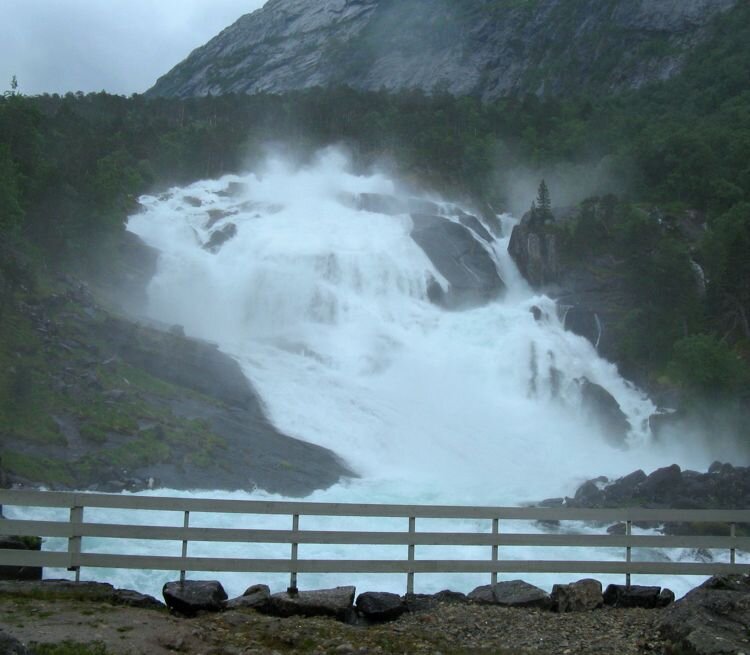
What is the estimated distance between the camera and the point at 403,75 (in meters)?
157

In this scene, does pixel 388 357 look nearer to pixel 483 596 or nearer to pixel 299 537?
pixel 483 596

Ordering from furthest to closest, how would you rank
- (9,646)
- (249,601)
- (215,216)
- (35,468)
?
(215,216) → (35,468) → (249,601) → (9,646)

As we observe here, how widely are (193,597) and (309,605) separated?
1.39 metres

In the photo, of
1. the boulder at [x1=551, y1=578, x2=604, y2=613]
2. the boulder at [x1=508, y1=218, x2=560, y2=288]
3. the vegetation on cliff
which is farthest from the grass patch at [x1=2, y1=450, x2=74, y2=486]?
the boulder at [x1=508, y1=218, x2=560, y2=288]

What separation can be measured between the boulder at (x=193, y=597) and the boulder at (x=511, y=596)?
3410mm

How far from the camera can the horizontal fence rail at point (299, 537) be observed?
34.2 feet

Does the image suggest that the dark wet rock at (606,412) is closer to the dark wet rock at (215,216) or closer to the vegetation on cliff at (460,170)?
the vegetation on cliff at (460,170)

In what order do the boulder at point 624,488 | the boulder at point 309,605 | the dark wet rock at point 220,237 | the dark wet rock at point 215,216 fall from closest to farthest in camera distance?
the boulder at point 309,605 < the boulder at point 624,488 < the dark wet rock at point 220,237 < the dark wet rock at point 215,216

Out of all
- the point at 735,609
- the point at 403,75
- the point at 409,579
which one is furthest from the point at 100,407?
the point at 403,75

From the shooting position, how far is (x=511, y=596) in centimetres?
1128

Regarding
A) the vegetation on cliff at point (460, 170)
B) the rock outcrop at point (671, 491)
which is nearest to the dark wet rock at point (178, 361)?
the vegetation on cliff at point (460, 170)

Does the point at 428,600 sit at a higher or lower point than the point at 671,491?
lower

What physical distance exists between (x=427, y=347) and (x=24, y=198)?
22904 mm

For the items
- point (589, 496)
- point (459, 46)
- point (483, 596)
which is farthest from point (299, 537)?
point (459, 46)
